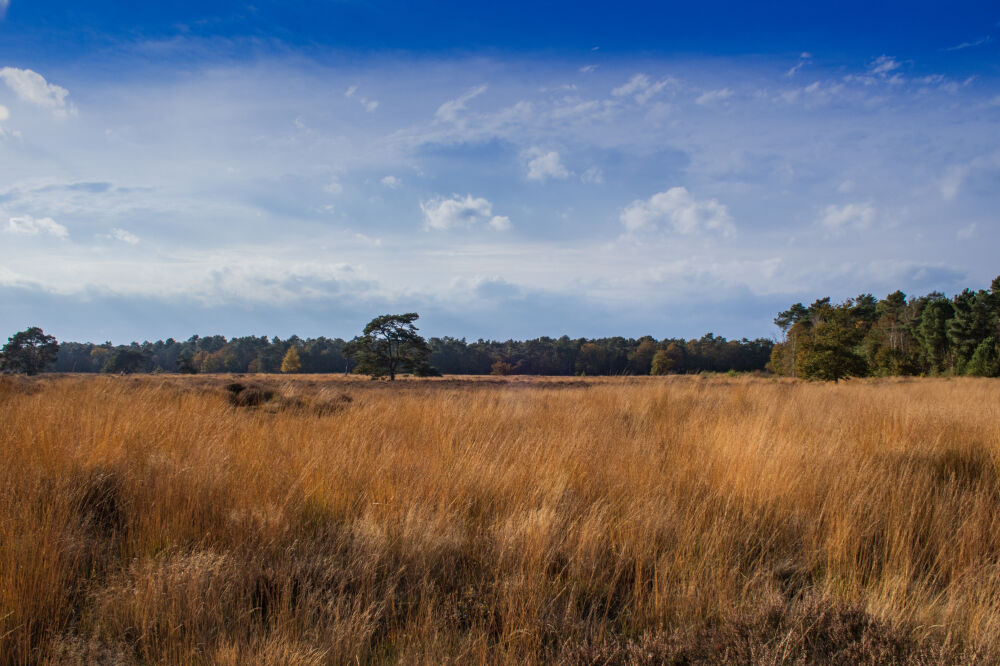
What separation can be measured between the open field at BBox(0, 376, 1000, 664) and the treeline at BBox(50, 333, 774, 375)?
210 feet

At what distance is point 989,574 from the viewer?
2549 mm

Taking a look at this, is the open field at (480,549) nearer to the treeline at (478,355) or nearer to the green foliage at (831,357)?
the green foliage at (831,357)

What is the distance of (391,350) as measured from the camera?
153 ft

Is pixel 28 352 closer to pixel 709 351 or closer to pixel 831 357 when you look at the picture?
pixel 831 357

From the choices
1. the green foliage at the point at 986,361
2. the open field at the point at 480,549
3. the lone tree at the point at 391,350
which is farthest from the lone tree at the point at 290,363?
the green foliage at the point at 986,361

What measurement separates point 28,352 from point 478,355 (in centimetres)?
6382

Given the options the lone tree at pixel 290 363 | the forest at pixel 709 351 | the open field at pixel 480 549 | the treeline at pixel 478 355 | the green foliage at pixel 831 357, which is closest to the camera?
the open field at pixel 480 549

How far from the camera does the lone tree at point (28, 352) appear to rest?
162ft

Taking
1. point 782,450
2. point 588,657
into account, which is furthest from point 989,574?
point 588,657

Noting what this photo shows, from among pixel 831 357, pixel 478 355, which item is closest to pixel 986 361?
pixel 831 357

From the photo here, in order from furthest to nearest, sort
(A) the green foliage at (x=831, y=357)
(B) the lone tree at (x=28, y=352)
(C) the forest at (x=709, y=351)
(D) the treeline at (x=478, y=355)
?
(D) the treeline at (x=478, y=355), (B) the lone tree at (x=28, y=352), (C) the forest at (x=709, y=351), (A) the green foliage at (x=831, y=357)

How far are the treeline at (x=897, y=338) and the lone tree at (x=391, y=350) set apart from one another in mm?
32410

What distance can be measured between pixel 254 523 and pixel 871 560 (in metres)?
3.82

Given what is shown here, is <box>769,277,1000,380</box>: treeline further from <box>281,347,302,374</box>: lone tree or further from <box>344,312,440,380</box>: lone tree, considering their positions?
<box>281,347,302,374</box>: lone tree
